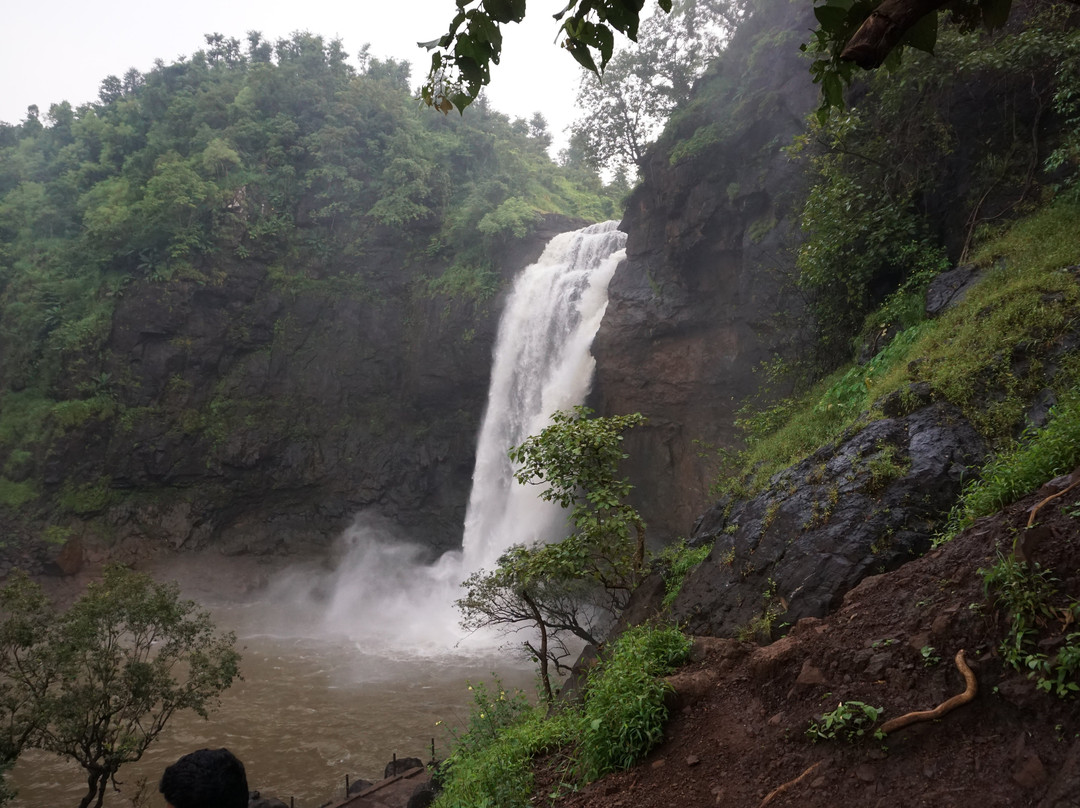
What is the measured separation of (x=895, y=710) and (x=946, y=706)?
0.81ft

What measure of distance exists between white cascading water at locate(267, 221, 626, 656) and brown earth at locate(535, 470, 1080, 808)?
45.7 feet

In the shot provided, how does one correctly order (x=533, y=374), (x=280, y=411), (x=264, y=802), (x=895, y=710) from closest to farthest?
(x=895, y=710), (x=264, y=802), (x=533, y=374), (x=280, y=411)

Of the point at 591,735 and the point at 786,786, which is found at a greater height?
the point at 591,735

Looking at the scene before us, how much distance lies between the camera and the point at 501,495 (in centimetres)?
2050

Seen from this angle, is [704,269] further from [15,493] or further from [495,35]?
[15,493]

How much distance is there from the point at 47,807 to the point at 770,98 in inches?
773

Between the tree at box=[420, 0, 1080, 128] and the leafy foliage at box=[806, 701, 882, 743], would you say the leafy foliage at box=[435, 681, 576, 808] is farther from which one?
the tree at box=[420, 0, 1080, 128]

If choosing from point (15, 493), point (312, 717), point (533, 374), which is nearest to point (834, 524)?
point (312, 717)

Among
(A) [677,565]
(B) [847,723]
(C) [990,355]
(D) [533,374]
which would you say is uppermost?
(D) [533,374]

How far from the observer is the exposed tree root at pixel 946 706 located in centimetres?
271

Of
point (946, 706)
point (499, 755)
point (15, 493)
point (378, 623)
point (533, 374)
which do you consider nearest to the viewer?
point (946, 706)

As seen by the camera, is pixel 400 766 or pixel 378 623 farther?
pixel 378 623

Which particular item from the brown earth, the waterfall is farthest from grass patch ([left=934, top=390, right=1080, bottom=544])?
the waterfall

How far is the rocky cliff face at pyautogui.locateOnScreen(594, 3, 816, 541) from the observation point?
15.1 m
